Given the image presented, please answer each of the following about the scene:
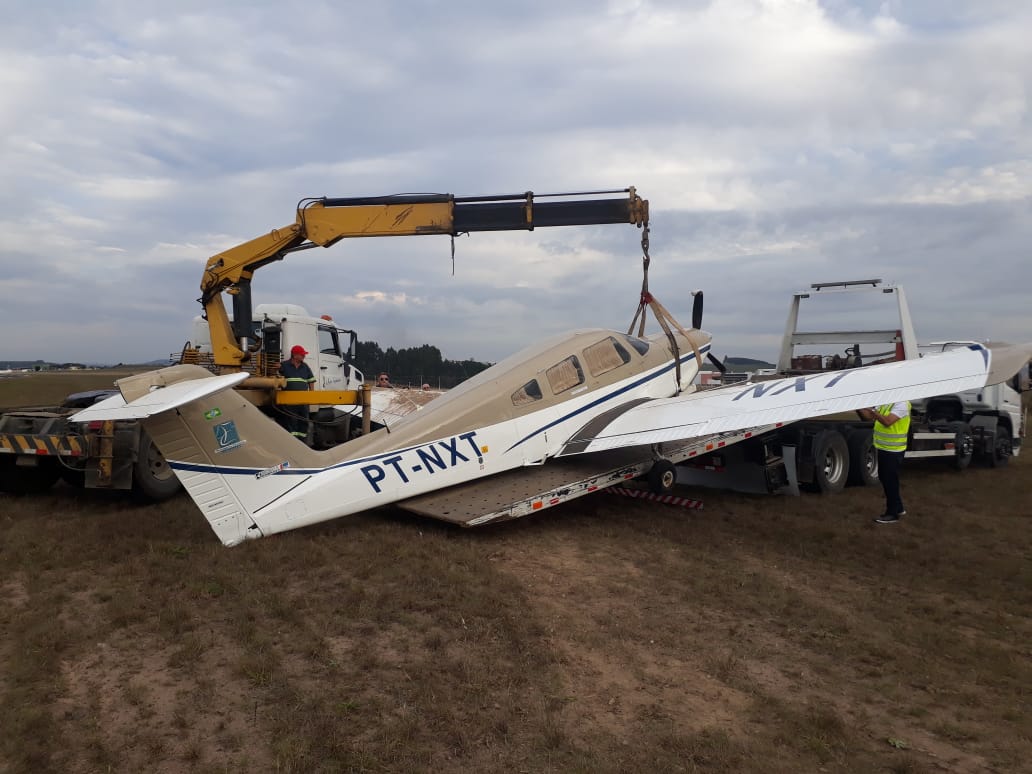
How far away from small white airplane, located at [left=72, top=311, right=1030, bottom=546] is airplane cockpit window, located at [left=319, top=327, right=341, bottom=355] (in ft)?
19.4

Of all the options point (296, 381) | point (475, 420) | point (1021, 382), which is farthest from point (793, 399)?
point (1021, 382)

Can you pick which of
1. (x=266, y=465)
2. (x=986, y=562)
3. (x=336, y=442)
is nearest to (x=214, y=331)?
(x=336, y=442)

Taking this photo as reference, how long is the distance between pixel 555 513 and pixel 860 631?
155 inches

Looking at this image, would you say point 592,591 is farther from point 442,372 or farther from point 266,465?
point 442,372

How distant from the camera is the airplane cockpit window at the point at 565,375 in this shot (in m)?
8.10

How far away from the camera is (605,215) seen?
1009 centimetres

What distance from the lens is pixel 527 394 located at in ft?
25.5

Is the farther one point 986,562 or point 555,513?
point 555,513

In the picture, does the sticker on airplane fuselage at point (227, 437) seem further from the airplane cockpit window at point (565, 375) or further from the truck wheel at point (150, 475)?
the airplane cockpit window at point (565, 375)

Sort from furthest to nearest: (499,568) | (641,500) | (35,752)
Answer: (641,500), (499,568), (35,752)

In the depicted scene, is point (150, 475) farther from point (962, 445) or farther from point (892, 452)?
point (962, 445)

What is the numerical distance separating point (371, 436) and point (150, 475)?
2.95m

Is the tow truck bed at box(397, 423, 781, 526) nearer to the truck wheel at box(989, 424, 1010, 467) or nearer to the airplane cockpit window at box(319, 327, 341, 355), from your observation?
the airplane cockpit window at box(319, 327, 341, 355)

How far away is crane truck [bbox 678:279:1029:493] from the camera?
9781 millimetres
